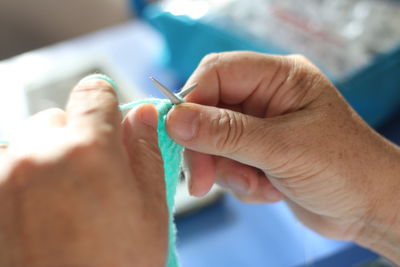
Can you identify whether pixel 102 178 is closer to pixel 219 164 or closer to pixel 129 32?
pixel 219 164

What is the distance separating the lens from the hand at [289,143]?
0.48 m

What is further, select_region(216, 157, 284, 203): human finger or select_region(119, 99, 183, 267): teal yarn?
select_region(216, 157, 284, 203): human finger

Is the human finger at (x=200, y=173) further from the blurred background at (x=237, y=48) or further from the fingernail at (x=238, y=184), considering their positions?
the blurred background at (x=237, y=48)

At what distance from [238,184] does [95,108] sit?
31 cm

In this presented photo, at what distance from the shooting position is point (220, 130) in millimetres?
471

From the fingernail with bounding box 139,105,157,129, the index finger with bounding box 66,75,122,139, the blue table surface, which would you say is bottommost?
the blue table surface

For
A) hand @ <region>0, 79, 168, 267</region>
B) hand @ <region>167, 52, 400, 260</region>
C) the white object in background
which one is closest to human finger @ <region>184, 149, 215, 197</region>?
hand @ <region>167, 52, 400, 260</region>

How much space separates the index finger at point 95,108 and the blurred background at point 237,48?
391mm

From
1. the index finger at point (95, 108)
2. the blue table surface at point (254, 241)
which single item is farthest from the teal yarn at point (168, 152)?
the blue table surface at point (254, 241)

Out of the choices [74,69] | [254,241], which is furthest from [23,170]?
[74,69]

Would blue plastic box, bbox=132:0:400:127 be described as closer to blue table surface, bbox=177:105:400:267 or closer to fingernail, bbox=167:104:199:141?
blue table surface, bbox=177:105:400:267

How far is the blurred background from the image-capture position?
695 millimetres

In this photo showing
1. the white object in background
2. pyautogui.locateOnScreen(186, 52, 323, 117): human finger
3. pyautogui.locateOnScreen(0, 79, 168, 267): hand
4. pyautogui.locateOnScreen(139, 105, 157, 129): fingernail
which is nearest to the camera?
pyautogui.locateOnScreen(0, 79, 168, 267): hand

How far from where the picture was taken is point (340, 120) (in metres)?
0.52
